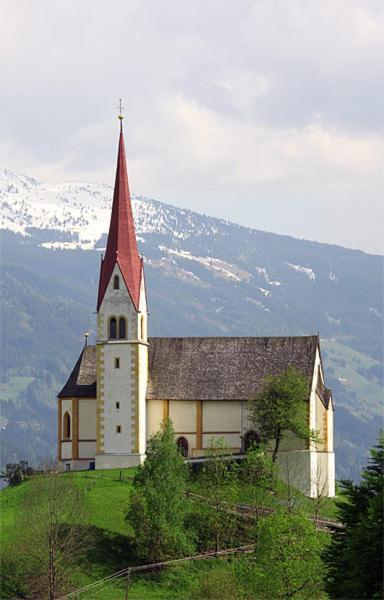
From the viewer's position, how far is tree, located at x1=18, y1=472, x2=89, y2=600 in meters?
90.4

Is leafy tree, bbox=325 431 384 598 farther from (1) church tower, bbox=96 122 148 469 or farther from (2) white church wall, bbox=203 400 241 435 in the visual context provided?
(2) white church wall, bbox=203 400 241 435

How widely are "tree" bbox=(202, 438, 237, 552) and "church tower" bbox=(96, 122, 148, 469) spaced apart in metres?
8.43

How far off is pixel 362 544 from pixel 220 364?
55.8 m

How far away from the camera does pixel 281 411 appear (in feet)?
374

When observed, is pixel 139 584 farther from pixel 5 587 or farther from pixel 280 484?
pixel 280 484

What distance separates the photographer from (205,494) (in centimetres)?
10781

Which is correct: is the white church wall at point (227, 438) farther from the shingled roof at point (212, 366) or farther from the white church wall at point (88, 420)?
the white church wall at point (88, 420)

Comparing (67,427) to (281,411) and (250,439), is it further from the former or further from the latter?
(281,411)

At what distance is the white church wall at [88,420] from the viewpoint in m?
120

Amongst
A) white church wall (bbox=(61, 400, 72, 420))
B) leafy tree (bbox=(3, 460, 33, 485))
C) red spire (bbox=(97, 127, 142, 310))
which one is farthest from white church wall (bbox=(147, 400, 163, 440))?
leafy tree (bbox=(3, 460, 33, 485))

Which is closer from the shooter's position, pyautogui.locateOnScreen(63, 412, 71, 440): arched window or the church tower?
the church tower

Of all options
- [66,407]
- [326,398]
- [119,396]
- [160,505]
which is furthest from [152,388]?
[160,505]

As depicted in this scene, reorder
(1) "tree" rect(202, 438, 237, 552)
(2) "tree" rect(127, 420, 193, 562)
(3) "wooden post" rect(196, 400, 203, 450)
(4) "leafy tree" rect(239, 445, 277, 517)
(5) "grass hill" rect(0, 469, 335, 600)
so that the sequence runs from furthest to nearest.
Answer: (3) "wooden post" rect(196, 400, 203, 450)
(4) "leafy tree" rect(239, 445, 277, 517)
(1) "tree" rect(202, 438, 237, 552)
(2) "tree" rect(127, 420, 193, 562)
(5) "grass hill" rect(0, 469, 335, 600)

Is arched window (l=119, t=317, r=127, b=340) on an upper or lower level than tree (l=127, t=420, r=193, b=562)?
upper
